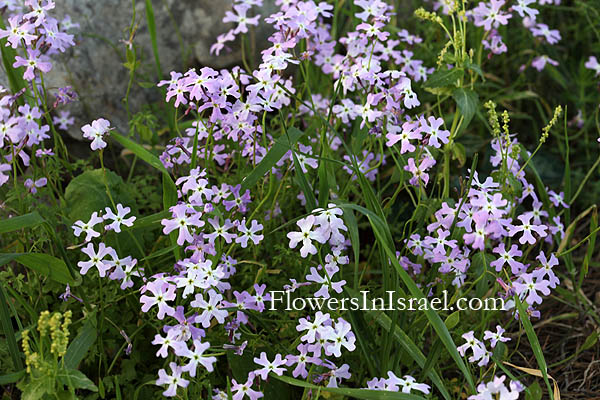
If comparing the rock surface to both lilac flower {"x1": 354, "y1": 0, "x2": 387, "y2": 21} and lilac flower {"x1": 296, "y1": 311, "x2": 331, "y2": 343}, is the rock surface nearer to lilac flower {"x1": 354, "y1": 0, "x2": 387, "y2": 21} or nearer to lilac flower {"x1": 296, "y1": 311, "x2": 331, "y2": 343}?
lilac flower {"x1": 354, "y1": 0, "x2": 387, "y2": 21}

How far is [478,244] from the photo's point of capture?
6.90ft

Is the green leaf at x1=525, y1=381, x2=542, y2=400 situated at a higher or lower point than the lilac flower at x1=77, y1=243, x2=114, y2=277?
lower

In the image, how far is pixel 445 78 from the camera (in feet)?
8.32

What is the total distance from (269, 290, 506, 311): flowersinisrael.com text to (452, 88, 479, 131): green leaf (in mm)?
641

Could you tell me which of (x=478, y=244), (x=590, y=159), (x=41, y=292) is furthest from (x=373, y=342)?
(x=590, y=159)

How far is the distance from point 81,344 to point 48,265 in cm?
27

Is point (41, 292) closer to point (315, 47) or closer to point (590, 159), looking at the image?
point (315, 47)

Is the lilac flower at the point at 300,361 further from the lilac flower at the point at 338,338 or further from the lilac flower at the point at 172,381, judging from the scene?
the lilac flower at the point at 172,381

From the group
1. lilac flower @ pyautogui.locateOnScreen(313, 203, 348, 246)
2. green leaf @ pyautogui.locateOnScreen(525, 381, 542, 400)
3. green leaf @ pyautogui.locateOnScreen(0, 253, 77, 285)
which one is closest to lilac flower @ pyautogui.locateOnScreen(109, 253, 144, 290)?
green leaf @ pyautogui.locateOnScreen(0, 253, 77, 285)

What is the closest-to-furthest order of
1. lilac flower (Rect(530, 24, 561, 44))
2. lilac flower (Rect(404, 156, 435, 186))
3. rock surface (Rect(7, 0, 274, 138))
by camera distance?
lilac flower (Rect(404, 156, 435, 186)) → lilac flower (Rect(530, 24, 561, 44)) → rock surface (Rect(7, 0, 274, 138))

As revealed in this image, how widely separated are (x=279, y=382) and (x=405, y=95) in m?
1.09

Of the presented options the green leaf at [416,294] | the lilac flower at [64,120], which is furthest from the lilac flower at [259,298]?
the lilac flower at [64,120]

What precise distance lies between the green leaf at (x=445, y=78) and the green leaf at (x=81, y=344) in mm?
1449

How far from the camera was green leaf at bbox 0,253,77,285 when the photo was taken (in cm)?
208
